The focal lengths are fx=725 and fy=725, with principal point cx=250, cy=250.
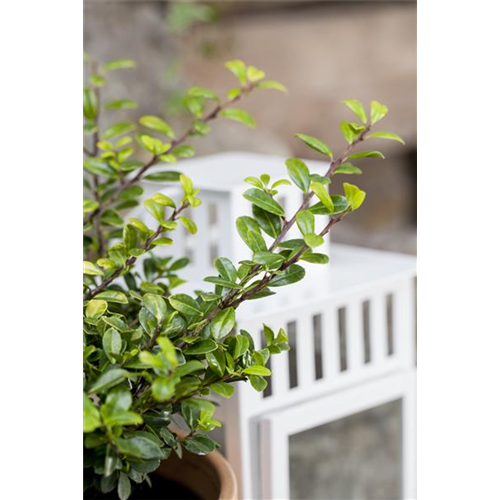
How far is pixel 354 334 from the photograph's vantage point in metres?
1.02

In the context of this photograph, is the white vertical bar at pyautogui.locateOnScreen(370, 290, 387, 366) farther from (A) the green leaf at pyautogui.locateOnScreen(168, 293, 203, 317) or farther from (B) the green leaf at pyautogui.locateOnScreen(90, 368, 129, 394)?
(B) the green leaf at pyautogui.locateOnScreen(90, 368, 129, 394)

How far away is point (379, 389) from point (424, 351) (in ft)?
0.49

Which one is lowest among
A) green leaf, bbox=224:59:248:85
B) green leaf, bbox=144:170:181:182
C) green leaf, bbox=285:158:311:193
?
green leaf, bbox=285:158:311:193

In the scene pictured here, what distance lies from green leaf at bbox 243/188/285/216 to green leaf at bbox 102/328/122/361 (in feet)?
0.55

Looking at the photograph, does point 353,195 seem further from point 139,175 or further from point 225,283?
point 139,175

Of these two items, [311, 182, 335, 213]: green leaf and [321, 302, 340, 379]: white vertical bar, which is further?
[321, 302, 340, 379]: white vertical bar

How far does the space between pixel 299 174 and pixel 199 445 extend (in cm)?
26

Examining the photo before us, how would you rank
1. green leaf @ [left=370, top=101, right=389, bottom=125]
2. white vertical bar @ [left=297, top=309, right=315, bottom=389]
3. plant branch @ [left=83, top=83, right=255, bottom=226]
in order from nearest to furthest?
green leaf @ [left=370, top=101, right=389, bottom=125], plant branch @ [left=83, top=83, right=255, bottom=226], white vertical bar @ [left=297, top=309, right=315, bottom=389]

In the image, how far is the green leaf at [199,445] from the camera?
0.65 meters

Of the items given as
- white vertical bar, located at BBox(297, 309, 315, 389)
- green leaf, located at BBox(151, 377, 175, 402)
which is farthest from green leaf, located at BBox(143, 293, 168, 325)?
white vertical bar, located at BBox(297, 309, 315, 389)

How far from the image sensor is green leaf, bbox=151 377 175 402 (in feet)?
1.70

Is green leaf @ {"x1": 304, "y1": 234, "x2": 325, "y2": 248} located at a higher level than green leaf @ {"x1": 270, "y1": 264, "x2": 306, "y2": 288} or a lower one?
higher

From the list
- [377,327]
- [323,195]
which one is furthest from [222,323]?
[377,327]

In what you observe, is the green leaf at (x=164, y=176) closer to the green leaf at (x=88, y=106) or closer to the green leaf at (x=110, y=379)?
Result: the green leaf at (x=88, y=106)
